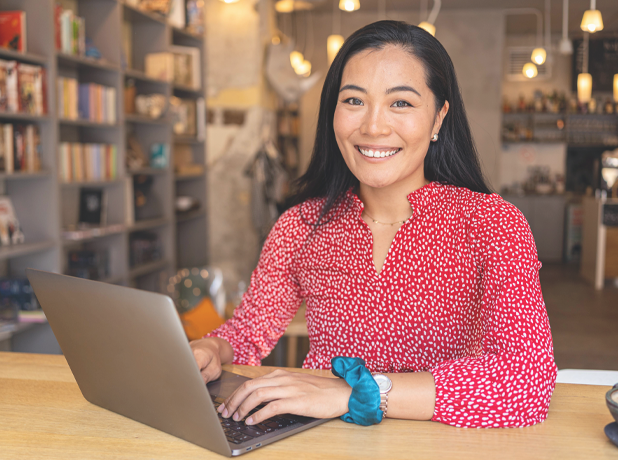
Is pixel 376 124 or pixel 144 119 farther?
pixel 144 119

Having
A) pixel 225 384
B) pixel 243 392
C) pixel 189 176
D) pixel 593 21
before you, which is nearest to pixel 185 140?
pixel 189 176

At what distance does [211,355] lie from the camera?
48.7 inches

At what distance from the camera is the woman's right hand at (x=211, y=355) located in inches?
47.3

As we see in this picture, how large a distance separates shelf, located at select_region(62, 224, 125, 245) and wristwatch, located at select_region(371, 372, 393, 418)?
303 centimetres

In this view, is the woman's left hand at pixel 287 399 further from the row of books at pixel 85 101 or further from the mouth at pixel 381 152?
the row of books at pixel 85 101

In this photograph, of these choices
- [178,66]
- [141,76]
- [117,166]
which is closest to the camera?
[117,166]

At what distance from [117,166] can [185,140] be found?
4.02ft

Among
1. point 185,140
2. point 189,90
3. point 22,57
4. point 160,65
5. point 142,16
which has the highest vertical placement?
point 142,16

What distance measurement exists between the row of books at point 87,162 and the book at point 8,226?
37 cm

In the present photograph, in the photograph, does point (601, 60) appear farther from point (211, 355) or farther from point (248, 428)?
point (248, 428)

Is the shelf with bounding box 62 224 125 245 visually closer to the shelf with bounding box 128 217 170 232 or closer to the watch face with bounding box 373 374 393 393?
the shelf with bounding box 128 217 170 232

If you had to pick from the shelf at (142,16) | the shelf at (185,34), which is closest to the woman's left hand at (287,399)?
the shelf at (142,16)

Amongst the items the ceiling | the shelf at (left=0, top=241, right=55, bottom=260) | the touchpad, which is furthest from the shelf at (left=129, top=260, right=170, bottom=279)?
the ceiling

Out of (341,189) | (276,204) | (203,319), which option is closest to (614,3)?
(276,204)
